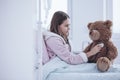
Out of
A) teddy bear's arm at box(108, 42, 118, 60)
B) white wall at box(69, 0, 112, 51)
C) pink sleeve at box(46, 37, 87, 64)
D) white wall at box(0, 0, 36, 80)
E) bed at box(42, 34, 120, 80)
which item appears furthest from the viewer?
white wall at box(69, 0, 112, 51)

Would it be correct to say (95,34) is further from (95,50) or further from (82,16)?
(82,16)

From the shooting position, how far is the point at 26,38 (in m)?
0.58

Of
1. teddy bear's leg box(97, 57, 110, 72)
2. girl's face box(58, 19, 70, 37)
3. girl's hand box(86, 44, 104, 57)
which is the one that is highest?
girl's face box(58, 19, 70, 37)

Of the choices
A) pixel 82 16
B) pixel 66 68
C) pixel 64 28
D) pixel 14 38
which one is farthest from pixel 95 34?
pixel 82 16

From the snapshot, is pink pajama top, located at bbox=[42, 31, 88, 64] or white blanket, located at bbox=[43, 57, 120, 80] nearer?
white blanket, located at bbox=[43, 57, 120, 80]

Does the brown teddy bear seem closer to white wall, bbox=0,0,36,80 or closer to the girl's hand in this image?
the girl's hand

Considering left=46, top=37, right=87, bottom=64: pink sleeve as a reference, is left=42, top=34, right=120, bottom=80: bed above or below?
below

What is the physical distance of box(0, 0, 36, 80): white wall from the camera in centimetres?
55

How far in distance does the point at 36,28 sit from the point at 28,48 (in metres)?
0.16

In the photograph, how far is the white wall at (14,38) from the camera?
55 centimetres

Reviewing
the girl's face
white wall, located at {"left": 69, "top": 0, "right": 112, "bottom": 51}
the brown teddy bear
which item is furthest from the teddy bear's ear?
white wall, located at {"left": 69, "top": 0, "right": 112, "bottom": 51}

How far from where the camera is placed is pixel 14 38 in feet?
1.85

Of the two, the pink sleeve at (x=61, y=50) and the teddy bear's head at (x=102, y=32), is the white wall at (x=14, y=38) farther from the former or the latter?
the teddy bear's head at (x=102, y=32)

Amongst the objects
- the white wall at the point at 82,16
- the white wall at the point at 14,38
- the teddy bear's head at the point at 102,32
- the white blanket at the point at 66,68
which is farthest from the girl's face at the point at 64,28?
the white wall at the point at 82,16
